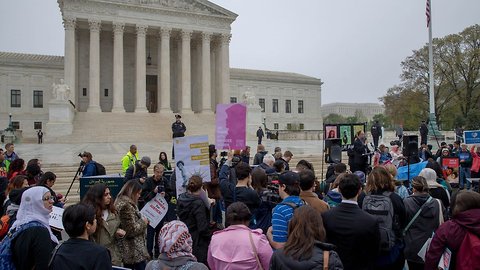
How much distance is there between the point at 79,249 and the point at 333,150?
920cm

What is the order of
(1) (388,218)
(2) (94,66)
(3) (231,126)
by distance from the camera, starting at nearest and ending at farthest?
1. (1) (388,218)
2. (3) (231,126)
3. (2) (94,66)

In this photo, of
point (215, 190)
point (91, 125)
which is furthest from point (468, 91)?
point (215, 190)

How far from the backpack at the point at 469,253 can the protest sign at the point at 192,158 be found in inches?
164

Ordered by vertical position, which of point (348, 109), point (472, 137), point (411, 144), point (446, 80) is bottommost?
point (411, 144)

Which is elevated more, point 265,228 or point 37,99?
point 37,99

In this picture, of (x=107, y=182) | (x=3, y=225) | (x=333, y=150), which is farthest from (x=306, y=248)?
(x=333, y=150)

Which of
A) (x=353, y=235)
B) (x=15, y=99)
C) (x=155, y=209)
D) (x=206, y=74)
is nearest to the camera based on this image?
(x=353, y=235)

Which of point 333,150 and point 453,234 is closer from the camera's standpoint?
point 453,234

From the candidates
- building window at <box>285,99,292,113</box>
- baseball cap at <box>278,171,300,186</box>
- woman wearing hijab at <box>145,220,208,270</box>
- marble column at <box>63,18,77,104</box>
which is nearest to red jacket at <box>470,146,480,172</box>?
baseball cap at <box>278,171,300,186</box>

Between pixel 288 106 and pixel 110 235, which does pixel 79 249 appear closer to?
pixel 110 235

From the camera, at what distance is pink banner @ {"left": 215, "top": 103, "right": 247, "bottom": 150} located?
8.00 meters

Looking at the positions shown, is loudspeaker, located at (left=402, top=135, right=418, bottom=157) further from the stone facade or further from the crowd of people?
the stone facade

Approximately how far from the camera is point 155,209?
658cm

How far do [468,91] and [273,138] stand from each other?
2415 centimetres
